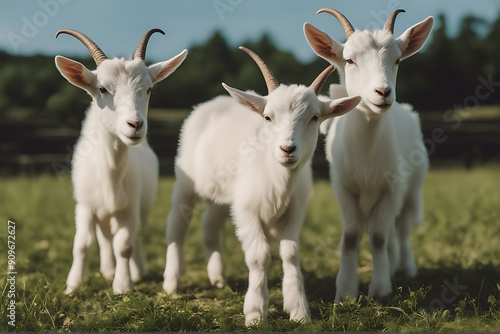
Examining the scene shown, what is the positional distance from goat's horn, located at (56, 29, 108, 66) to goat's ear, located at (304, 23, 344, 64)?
2.16 meters

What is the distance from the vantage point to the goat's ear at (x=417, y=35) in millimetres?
5688

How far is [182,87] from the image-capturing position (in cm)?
1655

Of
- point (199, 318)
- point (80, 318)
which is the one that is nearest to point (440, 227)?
point (199, 318)

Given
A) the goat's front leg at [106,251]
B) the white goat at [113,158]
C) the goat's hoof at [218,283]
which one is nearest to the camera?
the white goat at [113,158]

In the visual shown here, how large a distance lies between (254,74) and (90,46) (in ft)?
33.6

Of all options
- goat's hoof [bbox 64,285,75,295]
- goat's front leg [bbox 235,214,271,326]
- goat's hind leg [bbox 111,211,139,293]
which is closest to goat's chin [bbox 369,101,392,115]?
goat's front leg [bbox 235,214,271,326]

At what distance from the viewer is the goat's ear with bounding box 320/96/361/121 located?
5191 mm

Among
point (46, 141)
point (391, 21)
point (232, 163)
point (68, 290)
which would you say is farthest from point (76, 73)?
point (46, 141)

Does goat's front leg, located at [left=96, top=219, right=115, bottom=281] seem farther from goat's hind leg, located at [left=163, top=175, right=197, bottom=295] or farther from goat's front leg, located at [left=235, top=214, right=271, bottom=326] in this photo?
goat's front leg, located at [left=235, top=214, right=271, bottom=326]

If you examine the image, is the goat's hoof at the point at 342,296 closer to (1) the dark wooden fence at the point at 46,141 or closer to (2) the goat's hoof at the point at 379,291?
(2) the goat's hoof at the point at 379,291

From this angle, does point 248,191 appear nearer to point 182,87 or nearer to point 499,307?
point 499,307

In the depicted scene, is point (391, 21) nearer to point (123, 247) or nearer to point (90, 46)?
point (90, 46)

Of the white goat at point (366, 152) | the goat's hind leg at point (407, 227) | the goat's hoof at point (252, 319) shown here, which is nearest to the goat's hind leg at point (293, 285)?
the goat's hoof at point (252, 319)

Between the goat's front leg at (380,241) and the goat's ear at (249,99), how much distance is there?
170 cm
